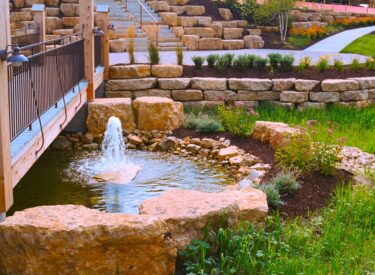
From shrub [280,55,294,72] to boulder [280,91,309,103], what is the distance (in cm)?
113

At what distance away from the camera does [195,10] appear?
71.8 ft

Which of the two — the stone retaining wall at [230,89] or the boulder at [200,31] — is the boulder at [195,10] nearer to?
the boulder at [200,31]

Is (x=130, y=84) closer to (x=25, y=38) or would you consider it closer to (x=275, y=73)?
(x=25, y=38)

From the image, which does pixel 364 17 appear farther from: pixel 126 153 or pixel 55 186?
pixel 55 186

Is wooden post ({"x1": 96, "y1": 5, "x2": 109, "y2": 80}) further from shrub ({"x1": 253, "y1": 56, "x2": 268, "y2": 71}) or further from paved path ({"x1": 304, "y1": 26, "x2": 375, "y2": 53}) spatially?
paved path ({"x1": 304, "y1": 26, "x2": 375, "y2": 53})

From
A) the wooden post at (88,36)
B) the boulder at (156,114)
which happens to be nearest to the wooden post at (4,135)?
the wooden post at (88,36)

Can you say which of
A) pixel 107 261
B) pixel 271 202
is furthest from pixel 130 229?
pixel 271 202

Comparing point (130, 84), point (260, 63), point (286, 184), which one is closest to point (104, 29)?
point (130, 84)

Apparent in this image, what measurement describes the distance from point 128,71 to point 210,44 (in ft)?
23.1

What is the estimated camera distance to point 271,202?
6508 mm

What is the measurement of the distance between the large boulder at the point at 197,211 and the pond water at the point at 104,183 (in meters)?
1.68

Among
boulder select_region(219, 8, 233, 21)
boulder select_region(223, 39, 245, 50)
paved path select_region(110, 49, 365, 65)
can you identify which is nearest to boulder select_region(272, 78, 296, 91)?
paved path select_region(110, 49, 365, 65)

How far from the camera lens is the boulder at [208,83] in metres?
12.4

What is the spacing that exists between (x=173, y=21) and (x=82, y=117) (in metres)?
11.0
